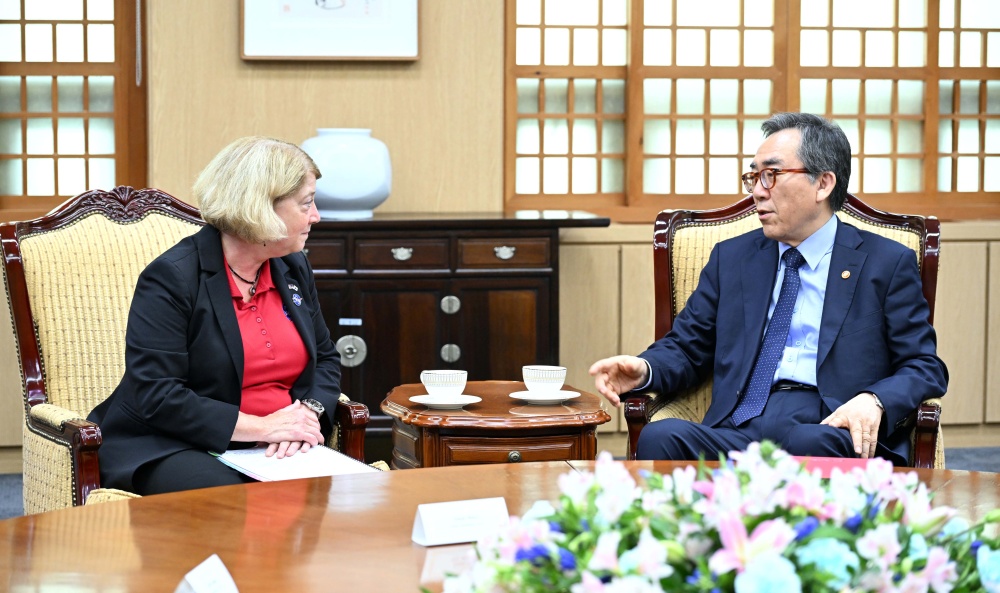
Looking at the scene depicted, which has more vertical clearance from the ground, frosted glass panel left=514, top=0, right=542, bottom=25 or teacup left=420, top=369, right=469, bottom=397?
frosted glass panel left=514, top=0, right=542, bottom=25

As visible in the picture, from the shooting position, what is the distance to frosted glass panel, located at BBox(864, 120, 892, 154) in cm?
571

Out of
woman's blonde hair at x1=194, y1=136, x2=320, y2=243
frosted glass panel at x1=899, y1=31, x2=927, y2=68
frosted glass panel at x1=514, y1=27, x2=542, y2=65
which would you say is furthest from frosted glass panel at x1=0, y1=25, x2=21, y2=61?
frosted glass panel at x1=899, y1=31, x2=927, y2=68

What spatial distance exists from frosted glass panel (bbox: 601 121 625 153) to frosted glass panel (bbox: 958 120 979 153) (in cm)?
167

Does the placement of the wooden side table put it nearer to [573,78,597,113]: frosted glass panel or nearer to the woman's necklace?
the woman's necklace

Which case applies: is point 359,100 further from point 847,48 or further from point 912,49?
point 912,49

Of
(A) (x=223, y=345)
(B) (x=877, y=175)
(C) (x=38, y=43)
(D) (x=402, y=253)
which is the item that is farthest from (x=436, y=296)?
(B) (x=877, y=175)

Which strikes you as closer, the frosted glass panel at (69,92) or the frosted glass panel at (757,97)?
the frosted glass panel at (69,92)

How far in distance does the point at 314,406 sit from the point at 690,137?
328 centimetres

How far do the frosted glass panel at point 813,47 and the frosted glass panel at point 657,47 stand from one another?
2.12ft

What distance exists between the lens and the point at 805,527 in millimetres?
862

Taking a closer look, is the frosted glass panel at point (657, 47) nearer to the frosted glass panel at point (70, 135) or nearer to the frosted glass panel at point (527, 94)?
Result: the frosted glass panel at point (527, 94)

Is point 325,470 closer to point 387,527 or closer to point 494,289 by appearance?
point 387,527

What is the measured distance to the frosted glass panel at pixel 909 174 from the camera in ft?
18.9

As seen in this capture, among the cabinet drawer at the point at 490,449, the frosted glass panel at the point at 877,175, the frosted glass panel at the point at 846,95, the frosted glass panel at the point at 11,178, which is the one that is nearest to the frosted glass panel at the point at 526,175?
the frosted glass panel at the point at 846,95
